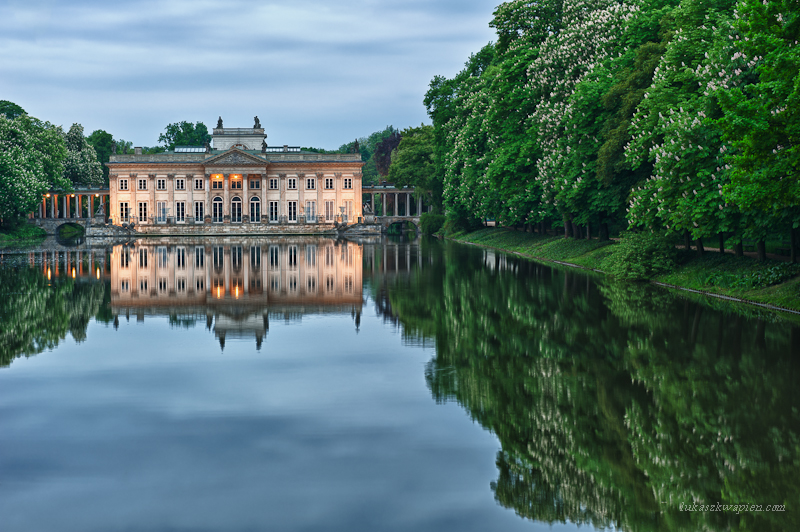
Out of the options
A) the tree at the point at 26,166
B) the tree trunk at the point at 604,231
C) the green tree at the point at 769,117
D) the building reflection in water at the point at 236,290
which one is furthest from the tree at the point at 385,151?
the green tree at the point at 769,117

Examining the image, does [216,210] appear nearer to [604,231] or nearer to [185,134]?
[185,134]

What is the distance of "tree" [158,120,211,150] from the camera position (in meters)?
169

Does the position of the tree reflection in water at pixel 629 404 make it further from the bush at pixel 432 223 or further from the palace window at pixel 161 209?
the palace window at pixel 161 209

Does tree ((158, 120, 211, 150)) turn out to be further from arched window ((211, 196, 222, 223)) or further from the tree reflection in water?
the tree reflection in water

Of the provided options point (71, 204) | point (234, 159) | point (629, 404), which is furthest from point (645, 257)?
point (71, 204)

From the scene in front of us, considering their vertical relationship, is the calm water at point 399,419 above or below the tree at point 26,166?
below

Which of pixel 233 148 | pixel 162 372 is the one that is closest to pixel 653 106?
pixel 162 372

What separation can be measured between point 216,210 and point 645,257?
318 feet

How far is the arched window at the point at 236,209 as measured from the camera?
122m

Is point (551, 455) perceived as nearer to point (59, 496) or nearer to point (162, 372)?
point (59, 496)

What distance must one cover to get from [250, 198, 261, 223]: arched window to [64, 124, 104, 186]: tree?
28989mm

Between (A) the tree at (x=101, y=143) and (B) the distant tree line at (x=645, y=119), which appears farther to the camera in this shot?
(A) the tree at (x=101, y=143)

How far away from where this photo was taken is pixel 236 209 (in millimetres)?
121875

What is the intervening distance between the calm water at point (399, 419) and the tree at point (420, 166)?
259 ft
